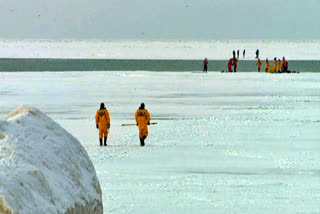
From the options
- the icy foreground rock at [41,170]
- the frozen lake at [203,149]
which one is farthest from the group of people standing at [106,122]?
the icy foreground rock at [41,170]

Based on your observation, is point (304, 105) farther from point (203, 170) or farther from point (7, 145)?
point (7, 145)

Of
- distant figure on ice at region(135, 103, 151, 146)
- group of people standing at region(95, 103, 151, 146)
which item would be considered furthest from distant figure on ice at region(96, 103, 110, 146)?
distant figure on ice at region(135, 103, 151, 146)

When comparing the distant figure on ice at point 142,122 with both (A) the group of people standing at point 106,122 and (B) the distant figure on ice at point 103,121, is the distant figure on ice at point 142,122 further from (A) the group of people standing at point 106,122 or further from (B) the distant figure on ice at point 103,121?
(B) the distant figure on ice at point 103,121

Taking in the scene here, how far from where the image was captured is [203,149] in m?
13.6

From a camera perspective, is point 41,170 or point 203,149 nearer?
point 41,170

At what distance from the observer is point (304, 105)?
24109 millimetres

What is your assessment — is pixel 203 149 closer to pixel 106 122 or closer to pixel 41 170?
pixel 106 122

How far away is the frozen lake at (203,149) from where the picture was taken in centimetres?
903

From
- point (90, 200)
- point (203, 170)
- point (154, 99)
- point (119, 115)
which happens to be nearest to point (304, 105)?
point (154, 99)

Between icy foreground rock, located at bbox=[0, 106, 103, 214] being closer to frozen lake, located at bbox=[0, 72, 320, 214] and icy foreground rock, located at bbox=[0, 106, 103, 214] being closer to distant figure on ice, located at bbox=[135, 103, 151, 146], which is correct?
frozen lake, located at bbox=[0, 72, 320, 214]

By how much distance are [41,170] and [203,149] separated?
9551 mm

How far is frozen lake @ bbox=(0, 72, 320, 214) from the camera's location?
9.03 meters

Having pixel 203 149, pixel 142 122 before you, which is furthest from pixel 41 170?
pixel 142 122

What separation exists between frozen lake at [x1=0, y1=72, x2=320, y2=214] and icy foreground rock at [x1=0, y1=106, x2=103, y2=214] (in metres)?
3.62
